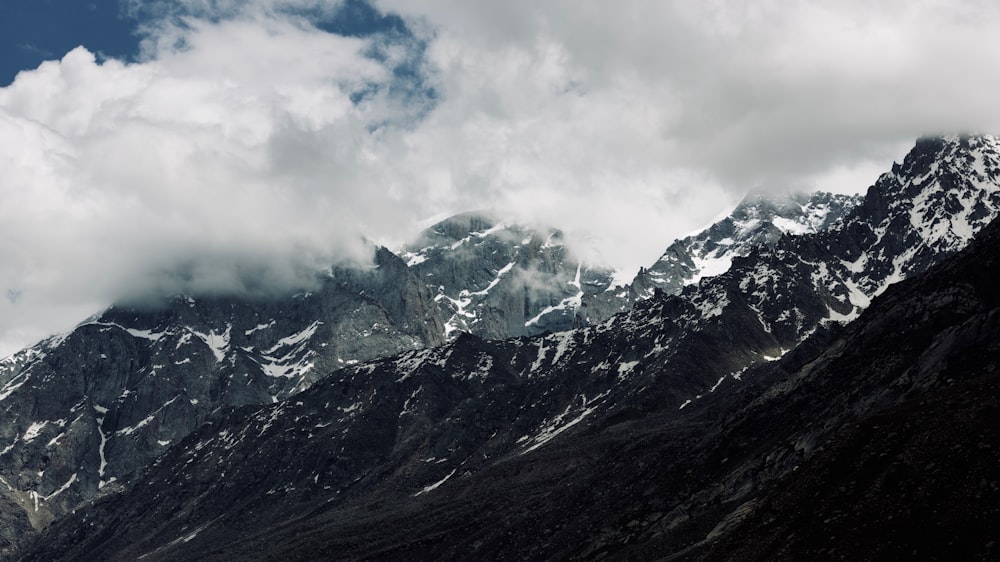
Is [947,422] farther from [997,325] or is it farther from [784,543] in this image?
[997,325]

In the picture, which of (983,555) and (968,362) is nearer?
(983,555)

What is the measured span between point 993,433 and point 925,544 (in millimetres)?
14834

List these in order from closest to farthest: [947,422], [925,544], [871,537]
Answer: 1. [925,544]
2. [871,537]
3. [947,422]

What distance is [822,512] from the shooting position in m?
95.1

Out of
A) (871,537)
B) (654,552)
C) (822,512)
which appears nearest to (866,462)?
(822,512)

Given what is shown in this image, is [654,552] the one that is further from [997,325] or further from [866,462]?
[866,462]

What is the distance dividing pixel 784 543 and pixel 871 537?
1246cm

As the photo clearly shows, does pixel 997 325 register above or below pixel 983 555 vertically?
above

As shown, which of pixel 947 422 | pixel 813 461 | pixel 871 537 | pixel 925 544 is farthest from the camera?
pixel 813 461

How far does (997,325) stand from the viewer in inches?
7480

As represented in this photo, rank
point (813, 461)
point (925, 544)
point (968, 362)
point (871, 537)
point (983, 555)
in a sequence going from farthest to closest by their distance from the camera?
1. point (968, 362)
2. point (813, 461)
3. point (871, 537)
4. point (925, 544)
5. point (983, 555)

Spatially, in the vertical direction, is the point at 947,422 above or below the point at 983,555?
above

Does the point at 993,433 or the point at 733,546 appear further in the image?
the point at 733,546

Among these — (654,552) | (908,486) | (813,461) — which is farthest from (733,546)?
(654,552)
